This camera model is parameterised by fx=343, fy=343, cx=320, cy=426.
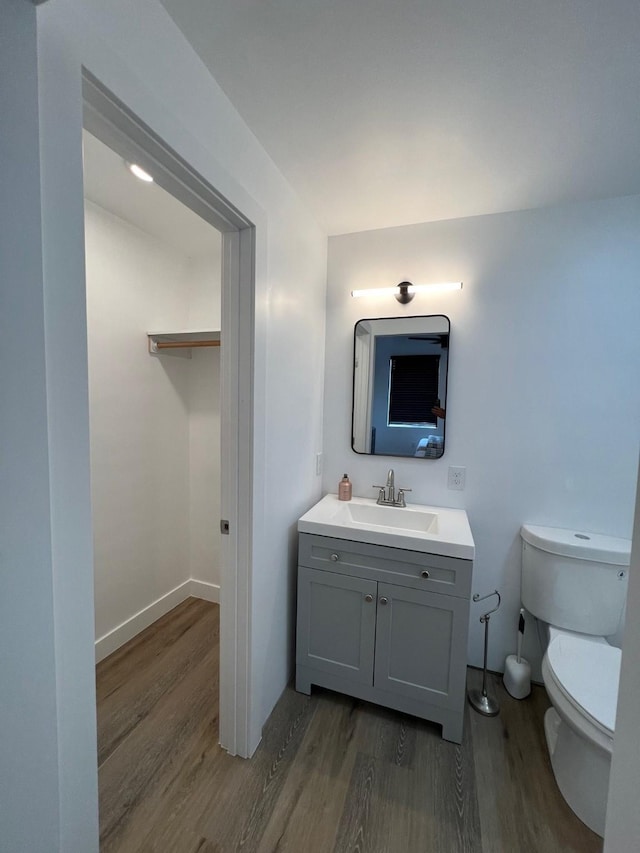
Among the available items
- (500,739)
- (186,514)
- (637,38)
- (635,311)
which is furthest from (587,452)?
(186,514)

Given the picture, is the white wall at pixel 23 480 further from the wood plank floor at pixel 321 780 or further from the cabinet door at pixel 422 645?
the cabinet door at pixel 422 645

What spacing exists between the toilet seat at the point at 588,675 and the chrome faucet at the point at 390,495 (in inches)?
34.2

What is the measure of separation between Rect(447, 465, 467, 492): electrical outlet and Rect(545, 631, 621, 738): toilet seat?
76 centimetres

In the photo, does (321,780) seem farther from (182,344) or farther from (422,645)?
(182,344)

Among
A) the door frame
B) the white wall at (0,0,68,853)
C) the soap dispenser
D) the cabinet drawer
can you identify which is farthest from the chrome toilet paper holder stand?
the white wall at (0,0,68,853)

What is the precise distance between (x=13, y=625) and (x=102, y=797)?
121 centimetres

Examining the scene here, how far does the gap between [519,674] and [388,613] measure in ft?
2.64

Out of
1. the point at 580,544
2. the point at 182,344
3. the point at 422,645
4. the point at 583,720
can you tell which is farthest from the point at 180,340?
the point at 583,720

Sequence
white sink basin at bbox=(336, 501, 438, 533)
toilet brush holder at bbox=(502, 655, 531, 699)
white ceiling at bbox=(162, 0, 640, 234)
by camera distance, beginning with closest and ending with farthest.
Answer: white ceiling at bbox=(162, 0, 640, 234) < toilet brush holder at bbox=(502, 655, 531, 699) < white sink basin at bbox=(336, 501, 438, 533)

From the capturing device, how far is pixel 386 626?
1525mm

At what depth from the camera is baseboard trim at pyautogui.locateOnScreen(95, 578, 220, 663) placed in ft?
6.22

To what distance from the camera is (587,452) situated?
1.67 metres

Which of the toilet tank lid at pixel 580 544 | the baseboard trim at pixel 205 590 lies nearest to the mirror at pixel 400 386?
the toilet tank lid at pixel 580 544

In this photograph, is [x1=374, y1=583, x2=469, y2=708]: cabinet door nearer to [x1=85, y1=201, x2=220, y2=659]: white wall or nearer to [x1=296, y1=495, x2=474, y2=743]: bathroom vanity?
[x1=296, y1=495, x2=474, y2=743]: bathroom vanity
